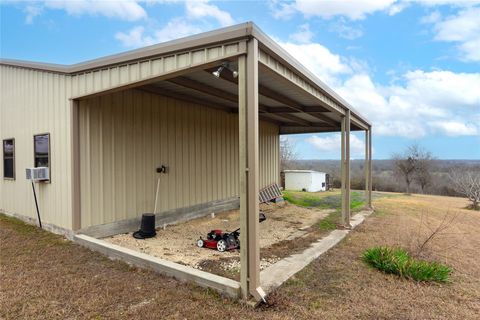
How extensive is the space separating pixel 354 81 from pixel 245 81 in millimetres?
14157

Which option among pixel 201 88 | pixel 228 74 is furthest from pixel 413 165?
pixel 228 74

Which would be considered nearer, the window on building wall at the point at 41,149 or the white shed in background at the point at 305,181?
the window on building wall at the point at 41,149

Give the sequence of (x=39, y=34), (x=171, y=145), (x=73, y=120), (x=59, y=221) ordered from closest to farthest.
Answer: (x=73, y=120) < (x=59, y=221) < (x=171, y=145) < (x=39, y=34)

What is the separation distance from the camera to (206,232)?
6.17m

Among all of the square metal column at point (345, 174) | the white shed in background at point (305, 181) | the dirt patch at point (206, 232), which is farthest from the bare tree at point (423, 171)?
the square metal column at point (345, 174)

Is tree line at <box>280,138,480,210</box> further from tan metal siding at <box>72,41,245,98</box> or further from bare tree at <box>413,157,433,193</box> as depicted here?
tan metal siding at <box>72,41,245,98</box>

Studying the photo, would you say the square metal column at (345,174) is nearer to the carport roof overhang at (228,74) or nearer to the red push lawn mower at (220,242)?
the carport roof overhang at (228,74)

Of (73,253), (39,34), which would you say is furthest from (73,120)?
(39,34)

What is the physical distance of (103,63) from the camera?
4336 mm

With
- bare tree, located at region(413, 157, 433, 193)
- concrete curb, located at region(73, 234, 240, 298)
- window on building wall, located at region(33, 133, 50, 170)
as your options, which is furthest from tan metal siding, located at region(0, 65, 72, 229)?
bare tree, located at region(413, 157, 433, 193)

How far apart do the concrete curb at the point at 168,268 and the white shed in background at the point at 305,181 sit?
13.9m

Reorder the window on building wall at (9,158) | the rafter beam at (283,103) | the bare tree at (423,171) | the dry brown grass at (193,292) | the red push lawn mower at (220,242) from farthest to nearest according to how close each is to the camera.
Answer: the bare tree at (423,171) → the window on building wall at (9,158) → the rafter beam at (283,103) → the red push lawn mower at (220,242) → the dry brown grass at (193,292)

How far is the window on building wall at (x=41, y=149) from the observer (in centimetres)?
558

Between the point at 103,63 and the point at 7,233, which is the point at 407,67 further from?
the point at 7,233
